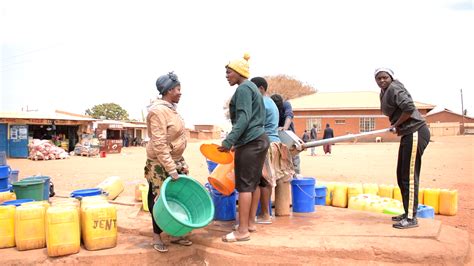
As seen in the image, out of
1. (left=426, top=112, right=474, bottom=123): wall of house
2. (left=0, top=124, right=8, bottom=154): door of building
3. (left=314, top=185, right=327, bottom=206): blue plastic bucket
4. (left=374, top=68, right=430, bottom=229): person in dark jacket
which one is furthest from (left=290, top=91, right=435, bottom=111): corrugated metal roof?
(left=374, top=68, right=430, bottom=229): person in dark jacket

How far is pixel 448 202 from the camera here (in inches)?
265

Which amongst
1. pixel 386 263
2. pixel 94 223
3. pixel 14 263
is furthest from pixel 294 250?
pixel 14 263

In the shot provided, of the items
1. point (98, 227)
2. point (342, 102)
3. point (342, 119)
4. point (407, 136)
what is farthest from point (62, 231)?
point (342, 102)

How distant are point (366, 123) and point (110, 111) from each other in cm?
3986

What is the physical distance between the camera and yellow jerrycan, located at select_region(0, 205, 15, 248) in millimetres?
4027

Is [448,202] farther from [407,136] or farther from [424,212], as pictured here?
[407,136]

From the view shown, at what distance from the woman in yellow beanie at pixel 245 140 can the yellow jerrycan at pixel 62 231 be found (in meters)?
1.46

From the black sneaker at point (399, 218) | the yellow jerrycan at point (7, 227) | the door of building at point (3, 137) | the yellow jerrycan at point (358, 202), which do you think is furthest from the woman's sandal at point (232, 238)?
the door of building at point (3, 137)

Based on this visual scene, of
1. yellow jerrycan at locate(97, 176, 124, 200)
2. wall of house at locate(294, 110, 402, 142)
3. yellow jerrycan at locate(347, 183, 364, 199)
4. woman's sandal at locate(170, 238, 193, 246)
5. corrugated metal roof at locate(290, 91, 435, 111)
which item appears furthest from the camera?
corrugated metal roof at locate(290, 91, 435, 111)

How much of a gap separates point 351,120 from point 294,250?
3598 centimetres

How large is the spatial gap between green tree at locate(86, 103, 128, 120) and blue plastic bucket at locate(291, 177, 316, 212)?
58806mm

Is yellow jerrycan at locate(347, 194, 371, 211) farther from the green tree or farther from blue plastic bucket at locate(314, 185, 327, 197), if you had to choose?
the green tree

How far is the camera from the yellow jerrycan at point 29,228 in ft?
12.9

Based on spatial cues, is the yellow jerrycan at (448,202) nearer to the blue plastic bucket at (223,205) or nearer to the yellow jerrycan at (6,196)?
the blue plastic bucket at (223,205)
